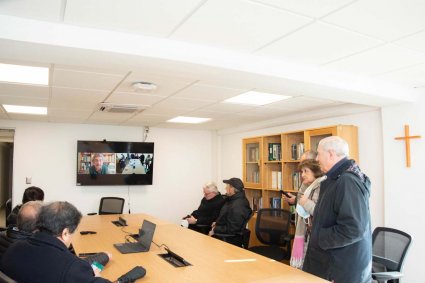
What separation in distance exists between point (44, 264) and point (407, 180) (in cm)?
357

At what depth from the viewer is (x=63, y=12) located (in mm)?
1940

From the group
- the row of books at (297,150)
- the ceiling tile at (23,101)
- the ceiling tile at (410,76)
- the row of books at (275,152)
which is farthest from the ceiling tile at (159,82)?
the row of books at (275,152)

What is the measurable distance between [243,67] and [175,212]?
5.25 meters

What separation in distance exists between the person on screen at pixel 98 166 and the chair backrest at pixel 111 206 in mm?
728

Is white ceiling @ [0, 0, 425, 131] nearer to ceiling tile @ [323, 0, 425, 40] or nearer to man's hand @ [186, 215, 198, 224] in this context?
ceiling tile @ [323, 0, 425, 40]

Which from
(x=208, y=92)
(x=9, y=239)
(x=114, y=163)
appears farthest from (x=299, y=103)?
(x=114, y=163)

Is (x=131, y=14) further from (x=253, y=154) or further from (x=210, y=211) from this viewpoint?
(x=253, y=154)

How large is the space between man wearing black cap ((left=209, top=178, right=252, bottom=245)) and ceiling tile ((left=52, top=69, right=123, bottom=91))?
2153 mm

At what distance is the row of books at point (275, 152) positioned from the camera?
548 cm

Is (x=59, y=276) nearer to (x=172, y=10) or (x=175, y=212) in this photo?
(x=172, y=10)

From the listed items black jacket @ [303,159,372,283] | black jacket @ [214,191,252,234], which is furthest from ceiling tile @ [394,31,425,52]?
black jacket @ [214,191,252,234]

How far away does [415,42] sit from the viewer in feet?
7.86

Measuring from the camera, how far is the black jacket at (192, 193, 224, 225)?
17.7 feet

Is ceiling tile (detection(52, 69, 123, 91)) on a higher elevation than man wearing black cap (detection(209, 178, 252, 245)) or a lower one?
higher
